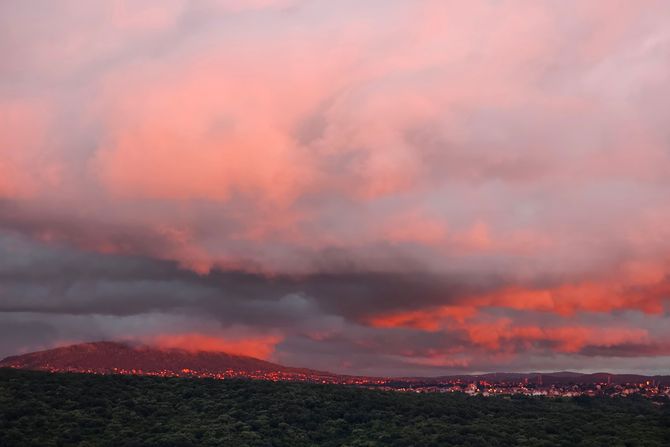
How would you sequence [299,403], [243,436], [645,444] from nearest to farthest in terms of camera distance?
1. [645,444]
2. [243,436]
3. [299,403]

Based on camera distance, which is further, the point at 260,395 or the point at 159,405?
the point at 260,395

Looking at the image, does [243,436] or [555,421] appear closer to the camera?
[243,436]

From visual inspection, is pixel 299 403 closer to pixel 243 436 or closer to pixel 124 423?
pixel 243 436

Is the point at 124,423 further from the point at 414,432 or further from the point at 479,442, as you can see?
the point at 479,442

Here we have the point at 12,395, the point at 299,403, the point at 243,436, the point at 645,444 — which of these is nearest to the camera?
the point at 645,444

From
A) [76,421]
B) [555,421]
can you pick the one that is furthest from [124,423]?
[555,421]

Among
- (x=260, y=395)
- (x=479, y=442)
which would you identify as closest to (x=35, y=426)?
(x=260, y=395)
